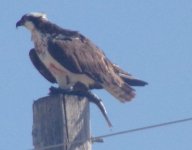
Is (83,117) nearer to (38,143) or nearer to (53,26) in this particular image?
(38,143)

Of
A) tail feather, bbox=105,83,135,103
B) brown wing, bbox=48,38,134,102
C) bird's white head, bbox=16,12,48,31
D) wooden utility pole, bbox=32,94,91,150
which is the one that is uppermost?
bird's white head, bbox=16,12,48,31

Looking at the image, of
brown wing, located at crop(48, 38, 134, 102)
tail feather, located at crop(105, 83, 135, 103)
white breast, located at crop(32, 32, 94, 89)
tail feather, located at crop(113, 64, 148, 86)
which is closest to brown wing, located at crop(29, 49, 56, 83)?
white breast, located at crop(32, 32, 94, 89)

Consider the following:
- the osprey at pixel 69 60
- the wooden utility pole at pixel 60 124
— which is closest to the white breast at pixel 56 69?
the osprey at pixel 69 60

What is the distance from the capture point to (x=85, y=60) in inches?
292

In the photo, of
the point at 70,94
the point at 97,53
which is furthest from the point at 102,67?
the point at 70,94

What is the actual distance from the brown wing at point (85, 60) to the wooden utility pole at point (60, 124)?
172 cm

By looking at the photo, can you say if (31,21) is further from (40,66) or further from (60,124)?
(60,124)

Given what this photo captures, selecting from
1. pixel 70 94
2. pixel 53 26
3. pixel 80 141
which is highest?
pixel 53 26

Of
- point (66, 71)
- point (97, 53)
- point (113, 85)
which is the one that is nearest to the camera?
point (113, 85)

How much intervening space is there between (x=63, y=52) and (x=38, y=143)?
2537mm

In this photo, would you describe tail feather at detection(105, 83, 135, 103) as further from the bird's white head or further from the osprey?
the bird's white head

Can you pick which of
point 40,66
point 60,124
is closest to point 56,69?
point 40,66

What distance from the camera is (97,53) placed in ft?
25.2

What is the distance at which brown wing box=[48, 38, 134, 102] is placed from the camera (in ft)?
23.2
